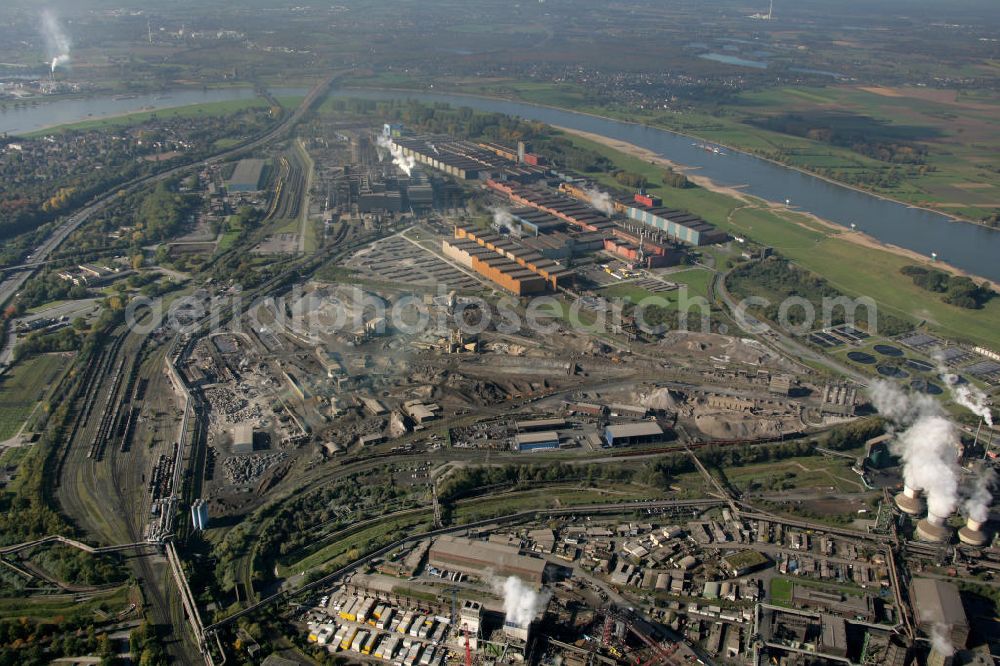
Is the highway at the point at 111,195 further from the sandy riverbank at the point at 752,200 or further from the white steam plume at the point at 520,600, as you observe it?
the white steam plume at the point at 520,600

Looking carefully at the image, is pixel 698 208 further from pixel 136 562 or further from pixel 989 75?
pixel 989 75

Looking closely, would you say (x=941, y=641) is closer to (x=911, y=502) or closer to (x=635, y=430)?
(x=911, y=502)

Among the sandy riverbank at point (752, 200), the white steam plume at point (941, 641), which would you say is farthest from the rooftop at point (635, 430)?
the sandy riverbank at point (752, 200)

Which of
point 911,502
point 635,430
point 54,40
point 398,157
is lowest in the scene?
point 911,502

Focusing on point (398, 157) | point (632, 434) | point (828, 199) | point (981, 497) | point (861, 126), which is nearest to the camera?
point (981, 497)

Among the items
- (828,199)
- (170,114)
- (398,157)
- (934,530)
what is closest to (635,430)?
(934,530)

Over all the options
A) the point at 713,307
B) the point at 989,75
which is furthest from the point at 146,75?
the point at 989,75
